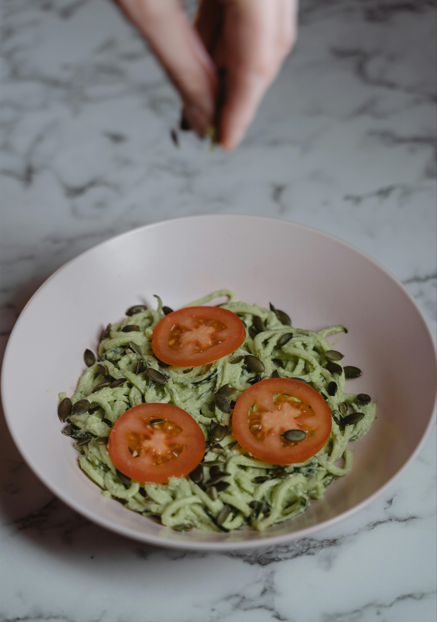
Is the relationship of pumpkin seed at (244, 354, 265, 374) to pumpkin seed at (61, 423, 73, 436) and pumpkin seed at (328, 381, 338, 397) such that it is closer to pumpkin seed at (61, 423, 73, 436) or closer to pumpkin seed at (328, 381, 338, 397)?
pumpkin seed at (328, 381, 338, 397)

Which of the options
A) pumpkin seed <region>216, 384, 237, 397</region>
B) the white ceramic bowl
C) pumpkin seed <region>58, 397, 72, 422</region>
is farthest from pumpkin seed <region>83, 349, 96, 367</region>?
pumpkin seed <region>216, 384, 237, 397</region>

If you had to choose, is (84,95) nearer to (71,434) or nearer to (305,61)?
(305,61)

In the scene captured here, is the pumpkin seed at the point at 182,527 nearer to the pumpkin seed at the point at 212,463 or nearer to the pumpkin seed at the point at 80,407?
the pumpkin seed at the point at 212,463

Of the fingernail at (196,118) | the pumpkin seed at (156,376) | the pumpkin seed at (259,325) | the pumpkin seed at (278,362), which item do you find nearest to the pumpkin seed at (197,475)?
the pumpkin seed at (156,376)

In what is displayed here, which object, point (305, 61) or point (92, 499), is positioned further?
point (305, 61)

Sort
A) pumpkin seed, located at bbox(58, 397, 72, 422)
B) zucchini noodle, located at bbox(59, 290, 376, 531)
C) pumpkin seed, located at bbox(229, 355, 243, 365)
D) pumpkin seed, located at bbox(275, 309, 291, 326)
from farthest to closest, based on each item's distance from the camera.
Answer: pumpkin seed, located at bbox(275, 309, 291, 326)
pumpkin seed, located at bbox(229, 355, 243, 365)
pumpkin seed, located at bbox(58, 397, 72, 422)
zucchini noodle, located at bbox(59, 290, 376, 531)

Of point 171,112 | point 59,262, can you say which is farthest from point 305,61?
point 59,262

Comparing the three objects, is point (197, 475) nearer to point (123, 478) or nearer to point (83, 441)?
point (123, 478)
